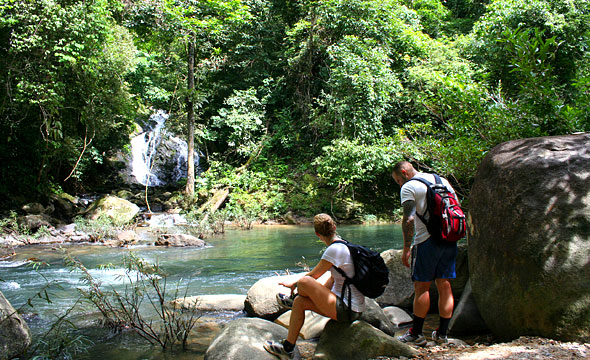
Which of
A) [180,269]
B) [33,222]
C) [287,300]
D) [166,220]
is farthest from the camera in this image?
[166,220]

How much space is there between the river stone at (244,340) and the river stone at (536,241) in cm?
201

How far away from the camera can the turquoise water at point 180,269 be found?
4270 mm

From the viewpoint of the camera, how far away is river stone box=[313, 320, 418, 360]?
10.6ft

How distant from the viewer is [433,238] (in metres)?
3.57

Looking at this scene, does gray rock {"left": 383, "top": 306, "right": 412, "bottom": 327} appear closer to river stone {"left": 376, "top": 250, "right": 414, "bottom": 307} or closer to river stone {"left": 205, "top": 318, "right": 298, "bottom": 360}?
river stone {"left": 376, "top": 250, "right": 414, "bottom": 307}

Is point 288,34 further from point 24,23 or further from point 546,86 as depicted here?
point 546,86

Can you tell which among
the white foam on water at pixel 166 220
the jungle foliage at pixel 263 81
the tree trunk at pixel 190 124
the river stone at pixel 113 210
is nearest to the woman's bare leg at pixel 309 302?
the jungle foliage at pixel 263 81

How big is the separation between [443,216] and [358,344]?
134cm

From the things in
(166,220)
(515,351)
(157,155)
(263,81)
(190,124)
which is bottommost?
(166,220)

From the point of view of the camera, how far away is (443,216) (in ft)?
11.6

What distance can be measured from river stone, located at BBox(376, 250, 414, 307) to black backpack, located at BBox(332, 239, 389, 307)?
1.87 metres

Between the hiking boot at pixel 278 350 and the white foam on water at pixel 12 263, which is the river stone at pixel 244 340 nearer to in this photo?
the hiking boot at pixel 278 350

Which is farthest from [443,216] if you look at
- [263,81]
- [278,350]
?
[263,81]

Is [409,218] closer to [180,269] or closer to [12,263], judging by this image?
[180,269]
